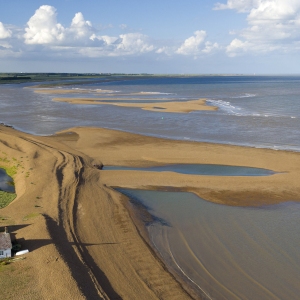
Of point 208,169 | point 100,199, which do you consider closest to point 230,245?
point 100,199

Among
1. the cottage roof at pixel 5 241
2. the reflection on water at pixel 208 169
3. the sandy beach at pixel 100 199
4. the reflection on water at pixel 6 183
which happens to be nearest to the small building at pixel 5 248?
the cottage roof at pixel 5 241

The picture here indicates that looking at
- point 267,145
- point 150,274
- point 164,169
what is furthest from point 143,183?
point 267,145

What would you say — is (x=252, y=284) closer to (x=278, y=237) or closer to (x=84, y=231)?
(x=278, y=237)

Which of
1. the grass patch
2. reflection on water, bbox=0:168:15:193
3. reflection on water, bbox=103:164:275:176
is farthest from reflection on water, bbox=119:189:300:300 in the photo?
reflection on water, bbox=0:168:15:193

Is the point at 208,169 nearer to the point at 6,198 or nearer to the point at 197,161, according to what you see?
the point at 197,161

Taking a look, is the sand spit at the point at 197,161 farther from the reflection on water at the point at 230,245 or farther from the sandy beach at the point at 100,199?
the reflection on water at the point at 230,245
